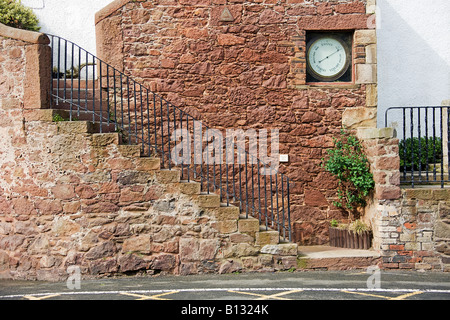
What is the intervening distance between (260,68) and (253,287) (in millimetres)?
4119

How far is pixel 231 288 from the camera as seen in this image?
Answer: 25.0ft

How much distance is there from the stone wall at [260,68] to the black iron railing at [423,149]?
40.0 inches

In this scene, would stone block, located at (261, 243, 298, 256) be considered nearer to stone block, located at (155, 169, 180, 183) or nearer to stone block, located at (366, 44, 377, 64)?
stone block, located at (155, 169, 180, 183)

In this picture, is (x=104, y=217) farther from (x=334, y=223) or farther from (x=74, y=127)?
(x=334, y=223)

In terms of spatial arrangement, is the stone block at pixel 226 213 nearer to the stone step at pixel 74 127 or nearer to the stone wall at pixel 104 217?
the stone wall at pixel 104 217

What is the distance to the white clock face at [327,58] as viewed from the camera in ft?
34.2

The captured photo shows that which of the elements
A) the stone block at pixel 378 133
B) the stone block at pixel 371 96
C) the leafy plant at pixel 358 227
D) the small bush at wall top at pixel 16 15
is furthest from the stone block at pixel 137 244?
the small bush at wall top at pixel 16 15

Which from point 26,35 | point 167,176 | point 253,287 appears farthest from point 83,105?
point 253,287

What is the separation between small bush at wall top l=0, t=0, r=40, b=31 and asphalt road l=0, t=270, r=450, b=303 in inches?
214

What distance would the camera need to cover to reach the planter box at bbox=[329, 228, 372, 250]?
9.64m

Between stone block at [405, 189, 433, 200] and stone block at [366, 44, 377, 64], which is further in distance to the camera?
stone block at [366, 44, 377, 64]

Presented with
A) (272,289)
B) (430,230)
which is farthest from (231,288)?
(430,230)

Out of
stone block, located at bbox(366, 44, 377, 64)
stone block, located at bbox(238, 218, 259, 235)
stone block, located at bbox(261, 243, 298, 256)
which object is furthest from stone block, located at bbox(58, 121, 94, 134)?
stone block, located at bbox(366, 44, 377, 64)
